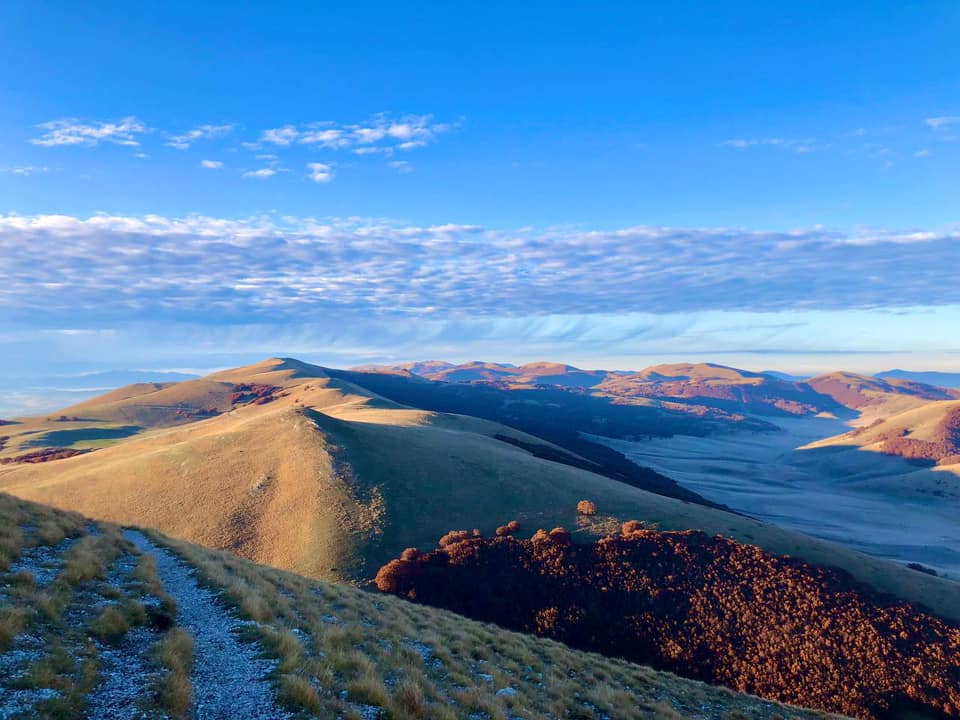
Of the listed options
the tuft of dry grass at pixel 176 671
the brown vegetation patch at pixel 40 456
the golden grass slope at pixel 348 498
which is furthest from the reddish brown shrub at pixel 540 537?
the brown vegetation patch at pixel 40 456

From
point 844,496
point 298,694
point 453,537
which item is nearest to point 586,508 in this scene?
point 453,537

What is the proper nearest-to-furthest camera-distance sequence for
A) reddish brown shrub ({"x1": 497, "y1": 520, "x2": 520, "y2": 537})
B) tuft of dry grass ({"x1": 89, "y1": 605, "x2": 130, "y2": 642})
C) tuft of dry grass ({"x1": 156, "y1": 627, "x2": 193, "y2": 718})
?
1. tuft of dry grass ({"x1": 156, "y1": 627, "x2": 193, "y2": 718})
2. tuft of dry grass ({"x1": 89, "y1": 605, "x2": 130, "y2": 642})
3. reddish brown shrub ({"x1": 497, "y1": 520, "x2": 520, "y2": 537})

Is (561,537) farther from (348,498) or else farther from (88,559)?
(88,559)

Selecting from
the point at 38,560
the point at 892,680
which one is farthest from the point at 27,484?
the point at 892,680

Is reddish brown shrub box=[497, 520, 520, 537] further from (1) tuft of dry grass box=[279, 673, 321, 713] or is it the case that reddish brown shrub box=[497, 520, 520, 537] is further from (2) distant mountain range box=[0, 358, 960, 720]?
(1) tuft of dry grass box=[279, 673, 321, 713]

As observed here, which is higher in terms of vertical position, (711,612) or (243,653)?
(243,653)

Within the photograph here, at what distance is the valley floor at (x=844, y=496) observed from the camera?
89.2m

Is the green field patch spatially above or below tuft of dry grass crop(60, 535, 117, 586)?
below

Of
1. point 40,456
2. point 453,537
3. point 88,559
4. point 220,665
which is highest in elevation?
point 88,559

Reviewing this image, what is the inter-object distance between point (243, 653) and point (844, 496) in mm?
164999

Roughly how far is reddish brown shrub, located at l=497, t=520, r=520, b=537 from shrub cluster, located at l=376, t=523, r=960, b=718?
938 mm

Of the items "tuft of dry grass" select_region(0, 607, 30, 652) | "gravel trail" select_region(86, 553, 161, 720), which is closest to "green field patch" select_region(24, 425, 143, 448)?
"tuft of dry grass" select_region(0, 607, 30, 652)

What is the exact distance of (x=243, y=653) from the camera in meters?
13.8

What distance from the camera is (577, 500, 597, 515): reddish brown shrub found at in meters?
50.7
